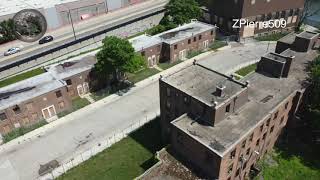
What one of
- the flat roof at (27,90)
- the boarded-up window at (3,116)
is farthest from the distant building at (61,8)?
the boarded-up window at (3,116)

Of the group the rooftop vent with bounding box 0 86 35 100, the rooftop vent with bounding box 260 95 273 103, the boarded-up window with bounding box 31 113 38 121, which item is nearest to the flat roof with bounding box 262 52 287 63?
the rooftop vent with bounding box 260 95 273 103

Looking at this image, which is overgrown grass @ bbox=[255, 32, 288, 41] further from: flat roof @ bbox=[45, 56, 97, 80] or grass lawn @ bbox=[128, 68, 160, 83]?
flat roof @ bbox=[45, 56, 97, 80]

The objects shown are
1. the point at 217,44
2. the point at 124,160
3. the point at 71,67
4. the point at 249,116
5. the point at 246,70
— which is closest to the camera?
the point at 249,116

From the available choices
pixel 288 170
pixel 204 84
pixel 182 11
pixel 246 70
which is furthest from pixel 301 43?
pixel 182 11

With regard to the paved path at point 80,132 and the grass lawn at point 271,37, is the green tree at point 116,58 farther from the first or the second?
the grass lawn at point 271,37

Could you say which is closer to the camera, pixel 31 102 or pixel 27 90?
pixel 31 102

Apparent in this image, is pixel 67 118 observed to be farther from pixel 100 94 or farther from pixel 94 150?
pixel 94 150
